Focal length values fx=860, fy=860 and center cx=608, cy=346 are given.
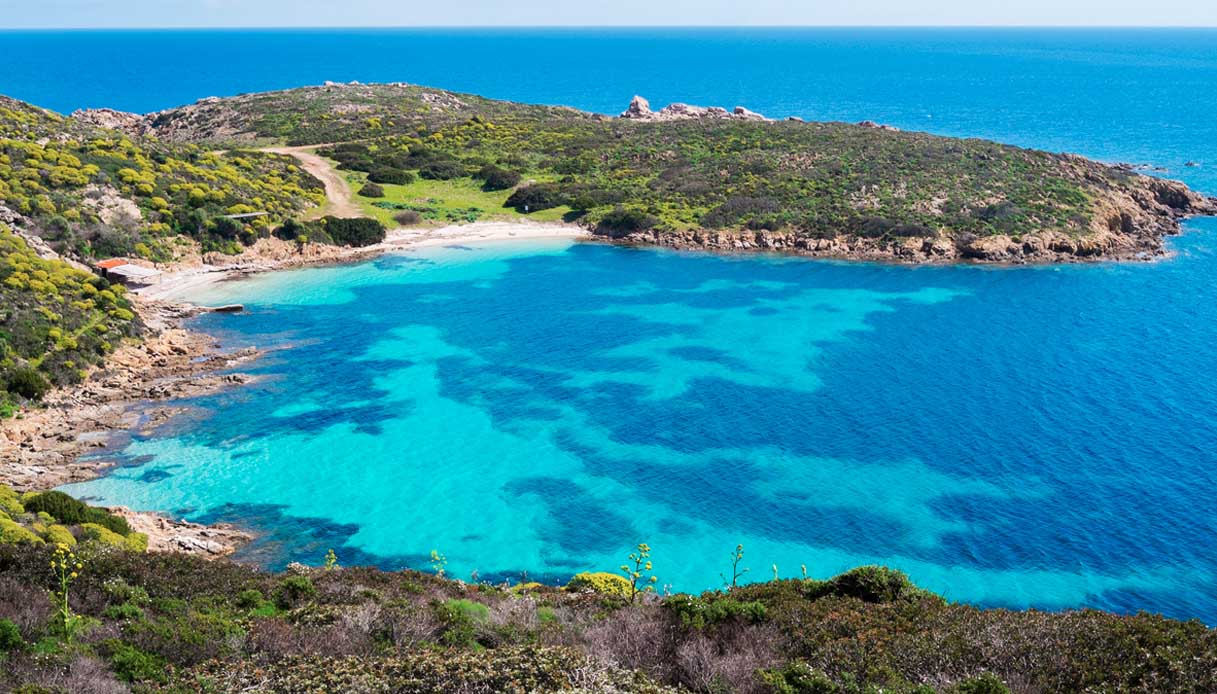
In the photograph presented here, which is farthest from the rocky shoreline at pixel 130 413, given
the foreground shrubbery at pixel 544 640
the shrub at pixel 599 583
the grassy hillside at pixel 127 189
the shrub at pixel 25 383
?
the shrub at pixel 599 583

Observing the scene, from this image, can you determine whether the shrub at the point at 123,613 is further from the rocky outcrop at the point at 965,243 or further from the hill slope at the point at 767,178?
the hill slope at the point at 767,178

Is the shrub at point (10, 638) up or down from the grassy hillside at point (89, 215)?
down

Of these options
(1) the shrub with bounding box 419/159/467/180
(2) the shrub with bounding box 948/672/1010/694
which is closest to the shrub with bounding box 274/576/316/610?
(2) the shrub with bounding box 948/672/1010/694

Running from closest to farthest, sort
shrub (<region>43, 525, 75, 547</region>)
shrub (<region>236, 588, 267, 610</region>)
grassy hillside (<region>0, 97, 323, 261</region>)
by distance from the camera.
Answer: shrub (<region>236, 588, 267, 610</region>) → shrub (<region>43, 525, 75, 547</region>) → grassy hillside (<region>0, 97, 323, 261</region>)

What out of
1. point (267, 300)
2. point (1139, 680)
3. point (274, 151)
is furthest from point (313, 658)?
point (274, 151)

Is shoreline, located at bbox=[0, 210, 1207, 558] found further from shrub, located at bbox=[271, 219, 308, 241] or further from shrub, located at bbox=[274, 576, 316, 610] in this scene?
shrub, located at bbox=[274, 576, 316, 610]

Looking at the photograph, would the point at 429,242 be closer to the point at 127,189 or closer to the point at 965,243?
the point at 127,189
